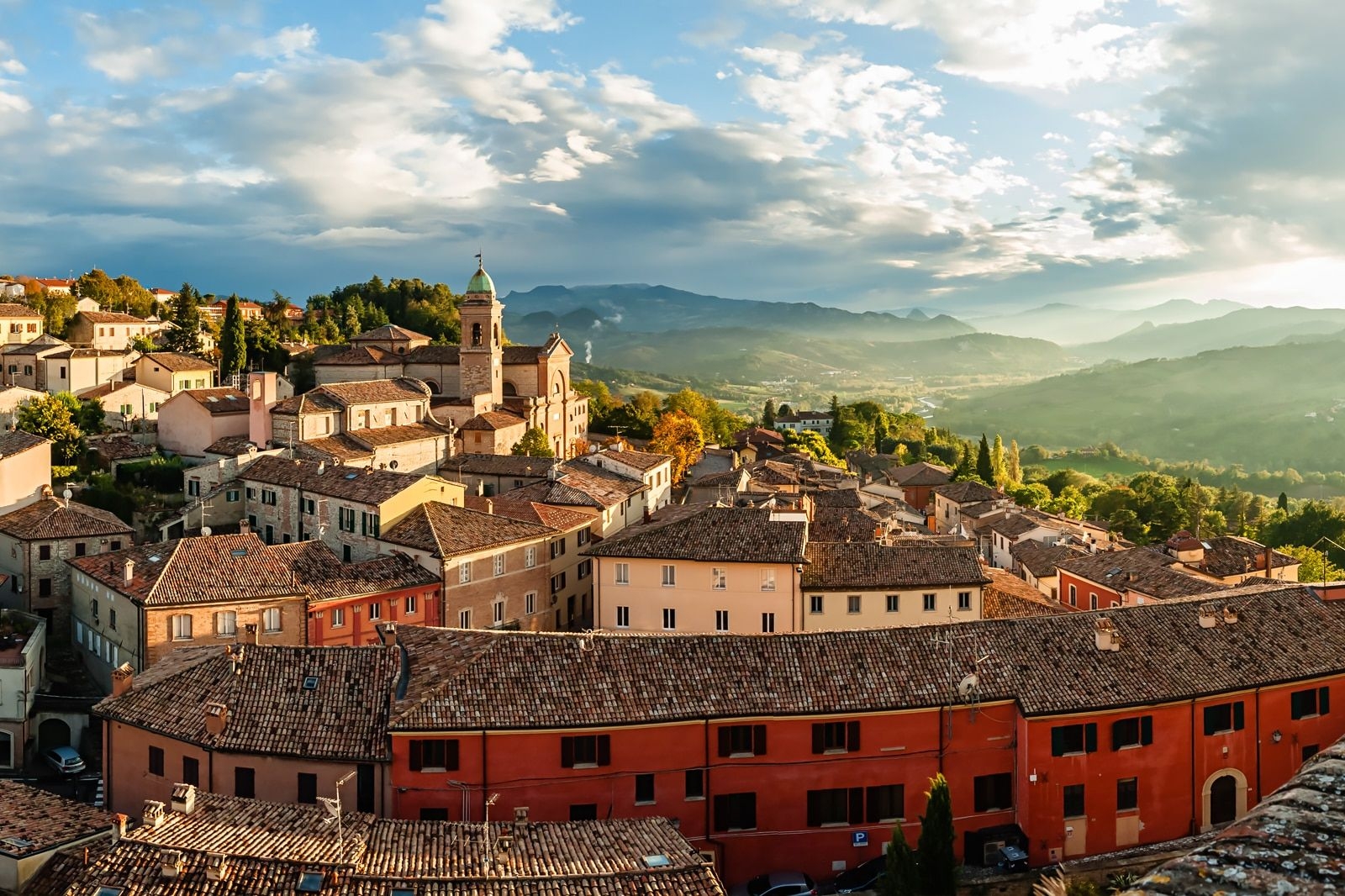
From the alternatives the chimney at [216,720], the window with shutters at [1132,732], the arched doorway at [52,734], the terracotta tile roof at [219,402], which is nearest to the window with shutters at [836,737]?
the window with shutters at [1132,732]

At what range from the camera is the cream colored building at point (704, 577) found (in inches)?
1489

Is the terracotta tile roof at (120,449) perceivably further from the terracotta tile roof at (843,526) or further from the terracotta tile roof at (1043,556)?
the terracotta tile roof at (1043,556)

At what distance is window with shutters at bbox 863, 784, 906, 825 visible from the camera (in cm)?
2600

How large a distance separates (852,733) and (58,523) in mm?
36630

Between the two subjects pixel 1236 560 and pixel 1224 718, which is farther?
pixel 1236 560

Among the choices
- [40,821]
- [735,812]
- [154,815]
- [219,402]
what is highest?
[219,402]

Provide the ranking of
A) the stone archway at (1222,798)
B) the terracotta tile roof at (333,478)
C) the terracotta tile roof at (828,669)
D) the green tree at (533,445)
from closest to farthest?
the terracotta tile roof at (828,669), the stone archway at (1222,798), the terracotta tile roof at (333,478), the green tree at (533,445)

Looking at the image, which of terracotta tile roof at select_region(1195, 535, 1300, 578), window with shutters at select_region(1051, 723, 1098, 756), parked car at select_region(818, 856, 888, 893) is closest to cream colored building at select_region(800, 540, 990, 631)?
window with shutters at select_region(1051, 723, 1098, 756)

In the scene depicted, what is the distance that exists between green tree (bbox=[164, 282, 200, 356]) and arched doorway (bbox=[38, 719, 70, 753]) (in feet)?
142

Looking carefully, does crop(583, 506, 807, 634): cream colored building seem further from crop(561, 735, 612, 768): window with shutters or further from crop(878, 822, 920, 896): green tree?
crop(878, 822, 920, 896): green tree

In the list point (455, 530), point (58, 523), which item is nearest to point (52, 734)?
point (58, 523)

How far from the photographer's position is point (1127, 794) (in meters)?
26.7

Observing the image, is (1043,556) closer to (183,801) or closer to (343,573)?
(343,573)

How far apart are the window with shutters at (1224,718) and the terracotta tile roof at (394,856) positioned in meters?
15.1
